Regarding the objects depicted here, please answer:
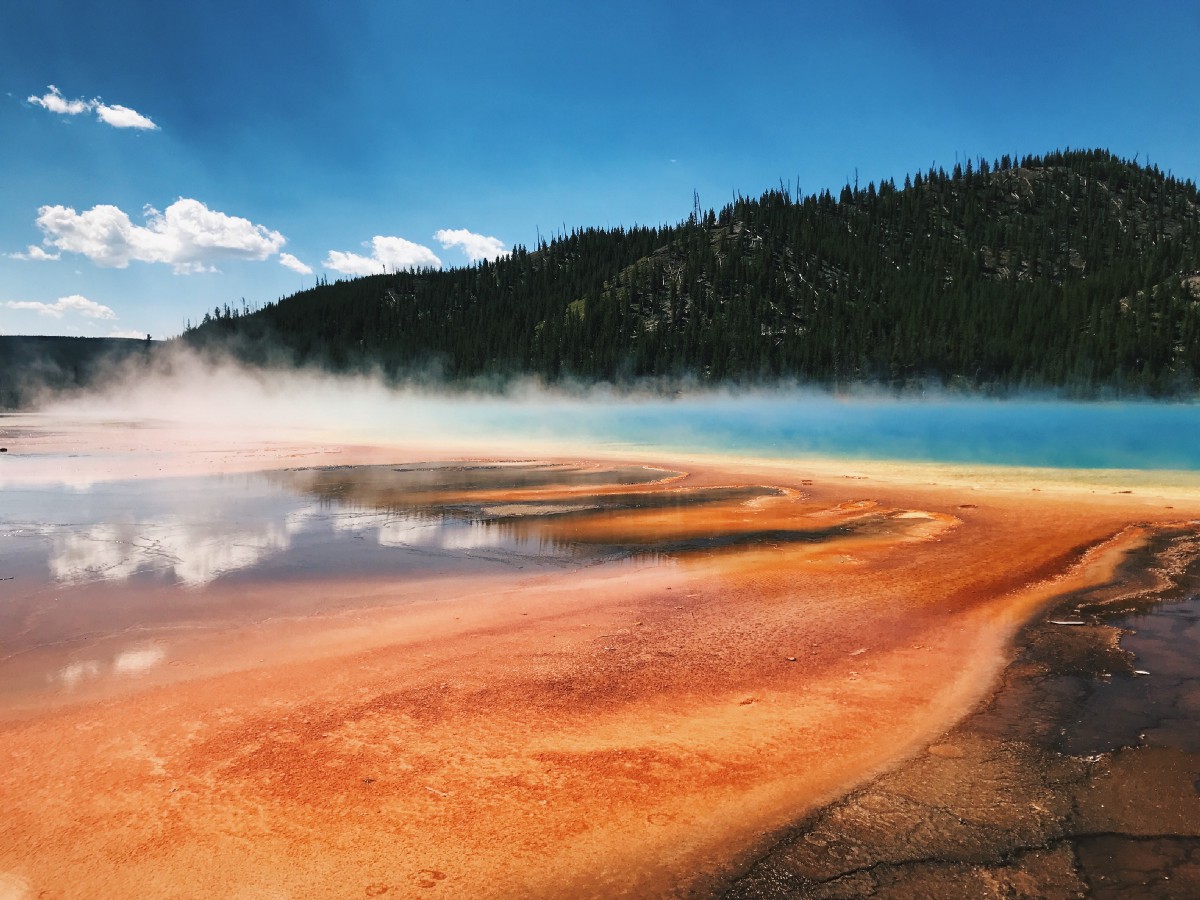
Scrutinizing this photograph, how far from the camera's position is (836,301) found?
141 meters

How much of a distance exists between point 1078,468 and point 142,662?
30.5 metres

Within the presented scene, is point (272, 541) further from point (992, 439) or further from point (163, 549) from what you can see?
point (992, 439)

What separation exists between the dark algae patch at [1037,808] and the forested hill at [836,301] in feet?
372

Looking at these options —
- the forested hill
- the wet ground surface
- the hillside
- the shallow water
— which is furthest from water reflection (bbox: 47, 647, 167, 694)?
the hillside

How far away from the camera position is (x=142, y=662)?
713 cm

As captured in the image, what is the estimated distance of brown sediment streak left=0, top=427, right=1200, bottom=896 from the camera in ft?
13.6

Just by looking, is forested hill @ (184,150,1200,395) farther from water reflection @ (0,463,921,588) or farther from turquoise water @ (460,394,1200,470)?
water reflection @ (0,463,921,588)

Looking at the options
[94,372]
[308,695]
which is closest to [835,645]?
[308,695]

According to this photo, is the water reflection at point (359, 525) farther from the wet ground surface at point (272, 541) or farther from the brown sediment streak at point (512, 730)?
the brown sediment streak at point (512, 730)

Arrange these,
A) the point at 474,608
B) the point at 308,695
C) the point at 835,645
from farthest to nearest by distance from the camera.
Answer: the point at 474,608 → the point at 835,645 → the point at 308,695

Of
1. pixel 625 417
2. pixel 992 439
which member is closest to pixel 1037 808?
Result: pixel 992 439

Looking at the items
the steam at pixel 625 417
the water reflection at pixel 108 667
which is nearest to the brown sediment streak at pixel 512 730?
the water reflection at pixel 108 667

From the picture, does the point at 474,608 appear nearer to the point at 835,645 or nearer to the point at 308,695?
the point at 308,695

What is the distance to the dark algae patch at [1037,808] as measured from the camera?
12.6ft
